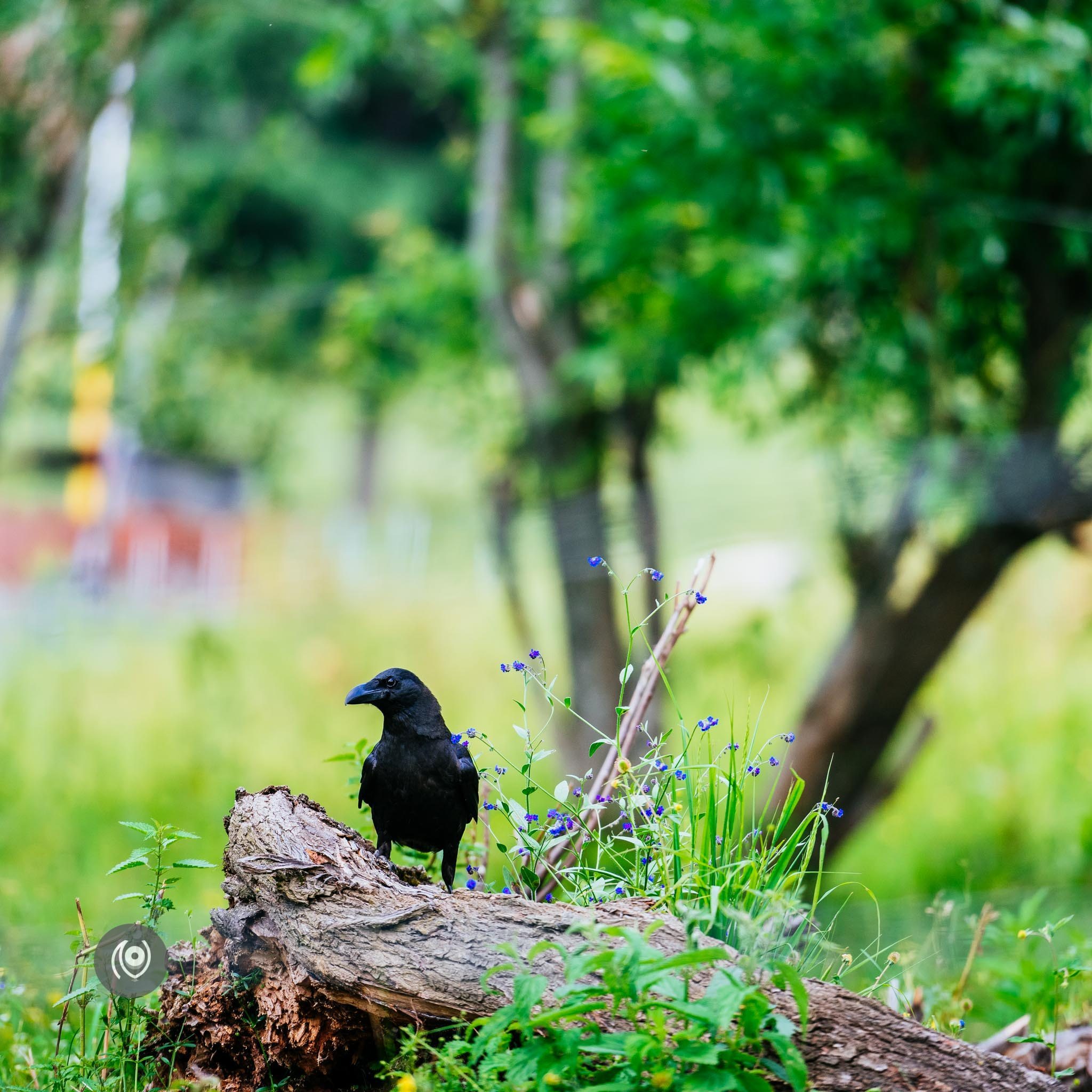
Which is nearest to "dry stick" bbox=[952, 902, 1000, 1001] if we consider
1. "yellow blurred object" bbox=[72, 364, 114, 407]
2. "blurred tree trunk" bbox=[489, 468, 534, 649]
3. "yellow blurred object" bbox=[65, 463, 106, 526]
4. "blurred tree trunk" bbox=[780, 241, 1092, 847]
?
"blurred tree trunk" bbox=[780, 241, 1092, 847]

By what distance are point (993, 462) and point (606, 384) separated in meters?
2.37

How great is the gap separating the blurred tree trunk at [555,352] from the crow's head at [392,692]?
13.2 feet

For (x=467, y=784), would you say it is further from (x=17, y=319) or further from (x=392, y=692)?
(x=17, y=319)

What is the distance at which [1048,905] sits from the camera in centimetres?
470

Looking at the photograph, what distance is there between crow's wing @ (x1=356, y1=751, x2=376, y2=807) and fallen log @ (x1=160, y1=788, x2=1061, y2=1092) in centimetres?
7

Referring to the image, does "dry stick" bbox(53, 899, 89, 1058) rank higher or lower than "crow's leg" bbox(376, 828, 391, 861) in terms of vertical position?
Result: lower

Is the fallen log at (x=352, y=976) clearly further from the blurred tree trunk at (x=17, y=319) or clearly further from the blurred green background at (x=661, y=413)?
the blurred tree trunk at (x=17, y=319)

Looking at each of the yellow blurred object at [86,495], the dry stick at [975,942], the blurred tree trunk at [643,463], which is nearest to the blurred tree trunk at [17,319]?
the blurred tree trunk at [643,463]

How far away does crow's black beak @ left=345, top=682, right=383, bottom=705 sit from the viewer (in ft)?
5.79

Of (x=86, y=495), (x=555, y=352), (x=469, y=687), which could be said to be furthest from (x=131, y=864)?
(x=86, y=495)

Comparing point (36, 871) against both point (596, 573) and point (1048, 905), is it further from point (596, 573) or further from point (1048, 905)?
point (1048, 905)

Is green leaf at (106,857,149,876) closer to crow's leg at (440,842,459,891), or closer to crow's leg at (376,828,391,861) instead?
crow's leg at (376,828,391,861)

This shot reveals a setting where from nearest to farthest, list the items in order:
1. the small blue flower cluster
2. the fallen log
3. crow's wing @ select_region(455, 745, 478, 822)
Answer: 1. the fallen log
2. the small blue flower cluster
3. crow's wing @ select_region(455, 745, 478, 822)

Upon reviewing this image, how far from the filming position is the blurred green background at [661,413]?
4.74 metres
